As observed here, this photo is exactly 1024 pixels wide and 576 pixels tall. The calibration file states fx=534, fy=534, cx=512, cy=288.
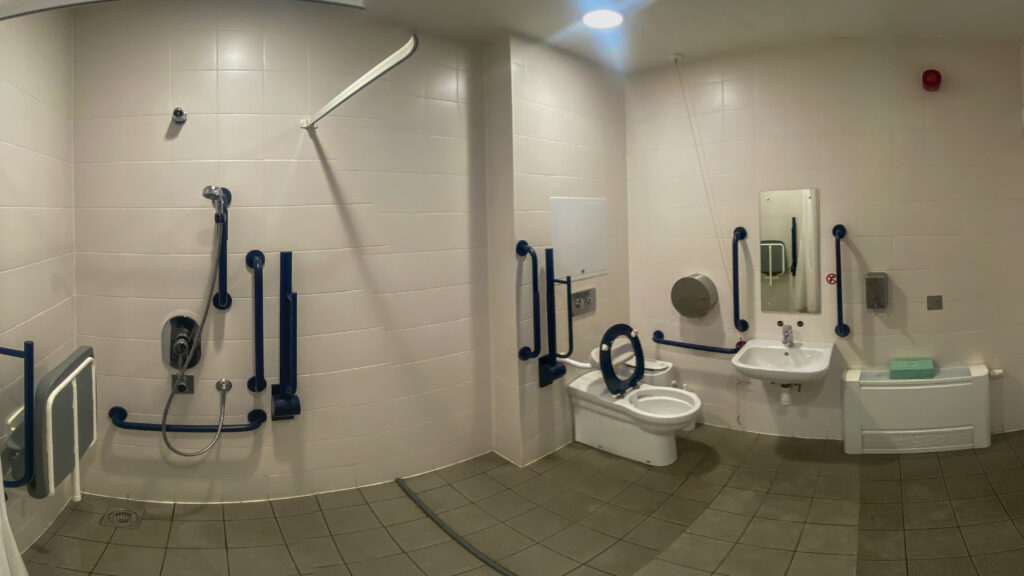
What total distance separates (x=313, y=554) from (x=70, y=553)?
89 centimetres

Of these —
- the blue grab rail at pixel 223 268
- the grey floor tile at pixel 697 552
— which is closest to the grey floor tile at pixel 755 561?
the grey floor tile at pixel 697 552

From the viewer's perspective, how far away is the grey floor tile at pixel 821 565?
1.88 metres

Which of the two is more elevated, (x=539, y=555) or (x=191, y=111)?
(x=191, y=111)

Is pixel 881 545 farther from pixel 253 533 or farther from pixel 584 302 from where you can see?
pixel 253 533

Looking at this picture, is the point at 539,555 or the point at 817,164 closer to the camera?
the point at 539,555

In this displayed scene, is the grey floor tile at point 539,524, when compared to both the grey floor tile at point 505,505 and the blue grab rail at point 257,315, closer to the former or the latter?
the grey floor tile at point 505,505

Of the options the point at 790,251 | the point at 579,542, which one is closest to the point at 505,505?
the point at 579,542

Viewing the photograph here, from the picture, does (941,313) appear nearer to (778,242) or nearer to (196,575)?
(778,242)

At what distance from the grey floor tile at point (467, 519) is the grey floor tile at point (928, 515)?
67.2 inches

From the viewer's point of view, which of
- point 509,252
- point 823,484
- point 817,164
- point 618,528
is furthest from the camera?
point 817,164

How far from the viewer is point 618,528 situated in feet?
7.27

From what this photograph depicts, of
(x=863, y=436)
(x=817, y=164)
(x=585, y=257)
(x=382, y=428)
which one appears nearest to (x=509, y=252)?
(x=585, y=257)

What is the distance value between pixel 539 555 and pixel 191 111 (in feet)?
7.61

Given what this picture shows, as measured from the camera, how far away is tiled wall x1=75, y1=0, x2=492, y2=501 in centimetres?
227
